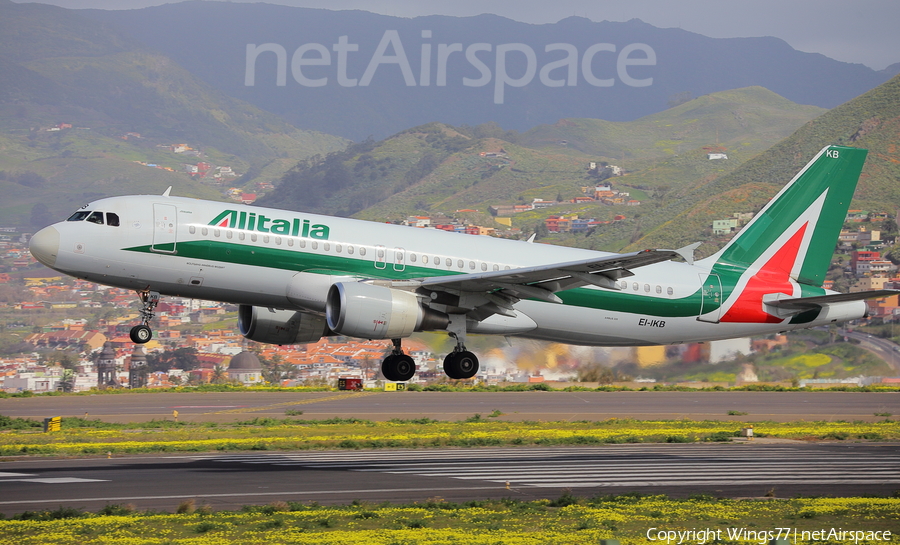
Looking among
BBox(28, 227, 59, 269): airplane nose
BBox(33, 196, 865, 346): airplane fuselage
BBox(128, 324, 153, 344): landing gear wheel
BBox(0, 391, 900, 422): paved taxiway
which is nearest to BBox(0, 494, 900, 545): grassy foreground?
BBox(128, 324, 153, 344): landing gear wheel

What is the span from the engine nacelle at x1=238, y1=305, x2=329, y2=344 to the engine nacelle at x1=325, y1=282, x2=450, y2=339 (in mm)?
3734

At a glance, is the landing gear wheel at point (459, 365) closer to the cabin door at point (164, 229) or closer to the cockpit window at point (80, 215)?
the cabin door at point (164, 229)

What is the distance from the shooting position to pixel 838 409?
185 ft

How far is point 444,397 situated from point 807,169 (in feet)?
101

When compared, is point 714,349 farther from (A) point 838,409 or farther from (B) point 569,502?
(B) point 569,502

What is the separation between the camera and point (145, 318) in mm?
29422

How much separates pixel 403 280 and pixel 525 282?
3.80 metres

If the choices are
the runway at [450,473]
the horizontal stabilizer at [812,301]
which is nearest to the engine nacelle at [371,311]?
the runway at [450,473]

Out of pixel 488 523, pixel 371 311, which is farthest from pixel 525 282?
pixel 488 523

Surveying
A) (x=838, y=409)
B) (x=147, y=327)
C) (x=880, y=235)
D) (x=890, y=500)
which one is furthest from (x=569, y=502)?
(x=880, y=235)

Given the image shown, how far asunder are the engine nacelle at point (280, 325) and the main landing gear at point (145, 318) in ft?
12.4

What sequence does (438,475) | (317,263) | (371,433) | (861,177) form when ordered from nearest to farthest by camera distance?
(438,475)
(317,263)
(371,433)
(861,177)

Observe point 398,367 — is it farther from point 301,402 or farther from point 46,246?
point 301,402

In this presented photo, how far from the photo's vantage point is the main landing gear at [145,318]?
29125mm
